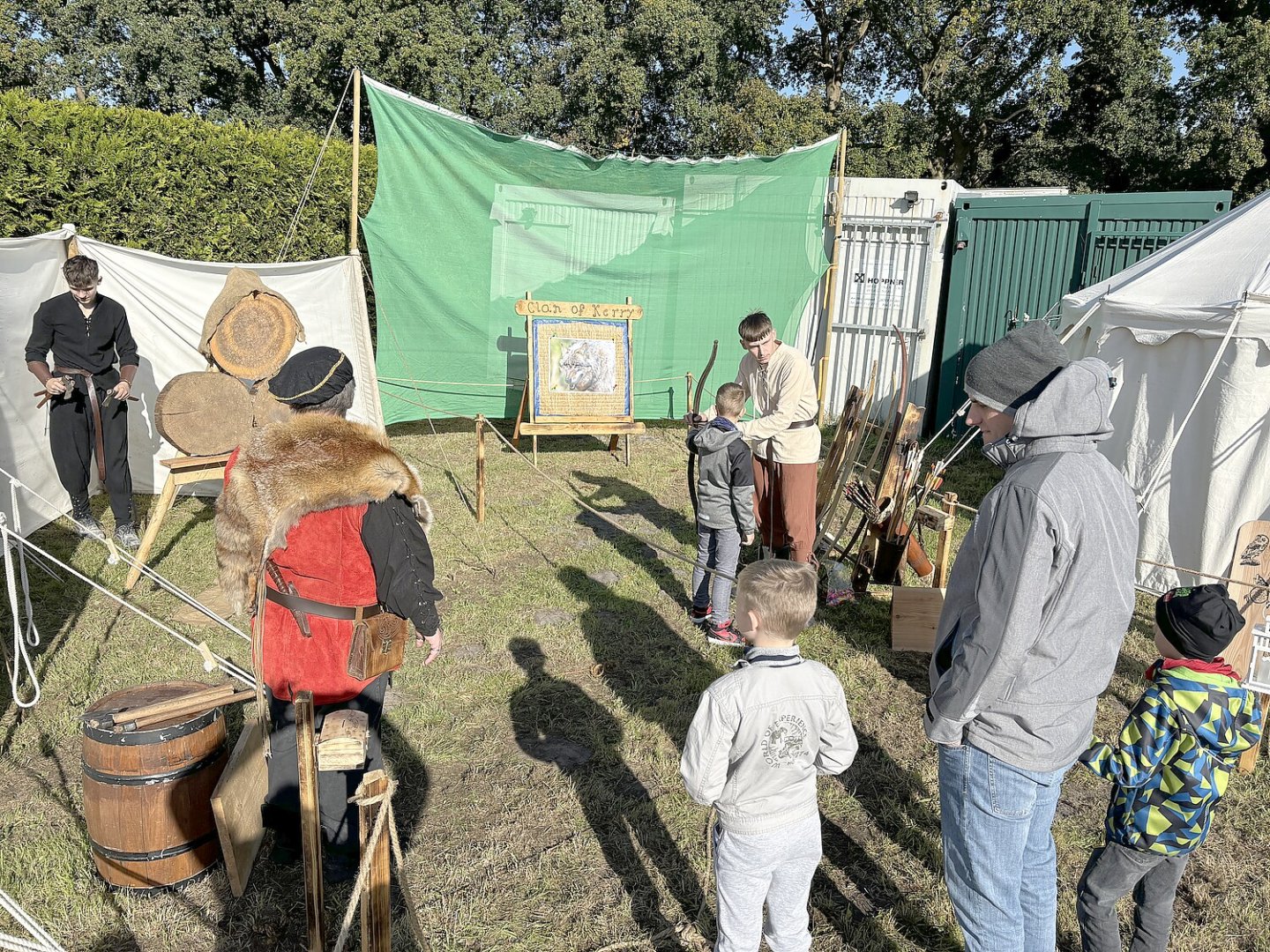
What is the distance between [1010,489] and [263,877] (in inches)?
101

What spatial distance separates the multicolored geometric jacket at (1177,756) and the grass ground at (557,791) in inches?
29.1

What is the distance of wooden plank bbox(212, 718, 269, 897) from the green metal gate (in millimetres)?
8869

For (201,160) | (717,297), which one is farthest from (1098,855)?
(201,160)

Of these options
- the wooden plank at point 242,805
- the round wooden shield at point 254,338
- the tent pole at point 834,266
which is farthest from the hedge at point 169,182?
the wooden plank at point 242,805

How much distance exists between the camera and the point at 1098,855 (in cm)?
232

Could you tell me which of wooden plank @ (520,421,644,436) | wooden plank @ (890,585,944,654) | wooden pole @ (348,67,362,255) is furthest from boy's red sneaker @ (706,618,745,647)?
wooden pole @ (348,67,362,255)

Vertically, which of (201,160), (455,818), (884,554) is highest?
(201,160)

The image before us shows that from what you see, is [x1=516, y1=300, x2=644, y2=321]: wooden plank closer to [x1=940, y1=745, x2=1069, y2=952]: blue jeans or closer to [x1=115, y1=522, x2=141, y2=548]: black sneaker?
[x1=115, y1=522, x2=141, y2=548]: black sneaker

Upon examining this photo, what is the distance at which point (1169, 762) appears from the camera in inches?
86.4

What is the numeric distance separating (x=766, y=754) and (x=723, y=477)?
8.31 feet

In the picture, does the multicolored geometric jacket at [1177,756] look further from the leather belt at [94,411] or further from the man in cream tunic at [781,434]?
the leather belt at [94,411]

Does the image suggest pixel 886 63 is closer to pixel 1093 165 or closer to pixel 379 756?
pixel 1093 165

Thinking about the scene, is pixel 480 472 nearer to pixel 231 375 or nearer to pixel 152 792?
pixel 231 375

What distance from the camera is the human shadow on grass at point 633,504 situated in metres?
6.63
